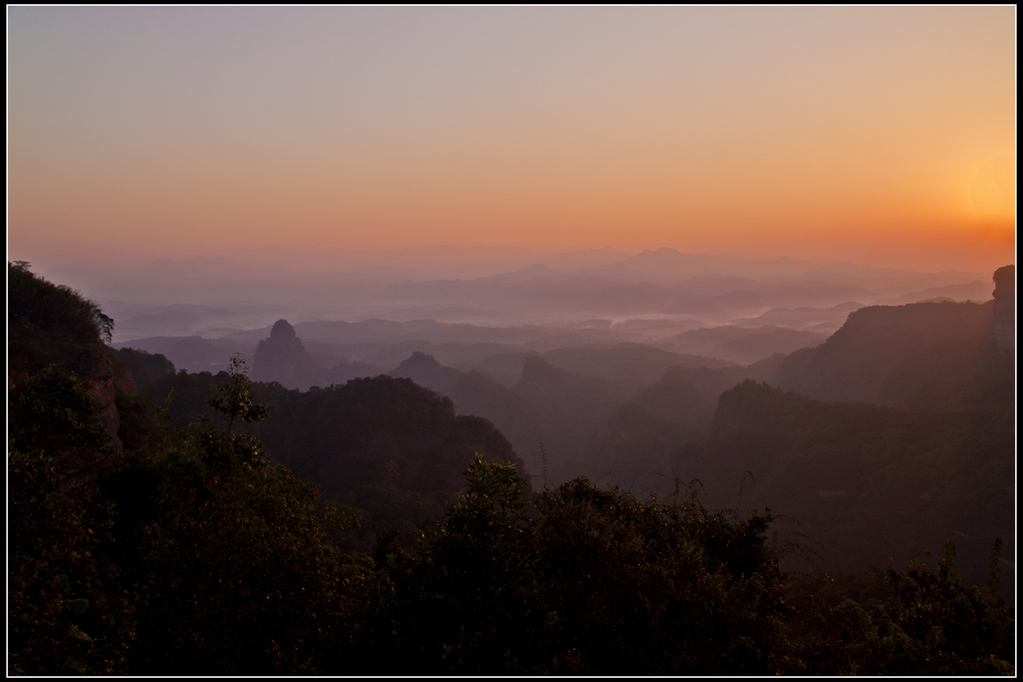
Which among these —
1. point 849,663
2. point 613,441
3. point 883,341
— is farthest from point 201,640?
point 883,341

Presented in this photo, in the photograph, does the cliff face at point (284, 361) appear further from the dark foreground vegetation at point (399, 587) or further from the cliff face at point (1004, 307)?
the dark foreground vegetation at point (399, 587)

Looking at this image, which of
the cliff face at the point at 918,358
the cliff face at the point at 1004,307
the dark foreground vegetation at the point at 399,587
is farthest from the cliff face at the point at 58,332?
the cliff face at the point at 1004,307

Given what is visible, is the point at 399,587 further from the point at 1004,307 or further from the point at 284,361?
the point at 284,361

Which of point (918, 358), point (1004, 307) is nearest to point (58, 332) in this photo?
point (1004, 307)

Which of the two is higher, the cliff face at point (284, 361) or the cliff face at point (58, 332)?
the cliff face at point (58, 332)

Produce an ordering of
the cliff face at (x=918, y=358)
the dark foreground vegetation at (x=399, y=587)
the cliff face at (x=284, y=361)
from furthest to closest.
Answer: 1. the cliff face at (x=284, y=361)
2. the cliff face at (x=918, y=358)
3. the dark foreground vegetation at (x=399, y=587)

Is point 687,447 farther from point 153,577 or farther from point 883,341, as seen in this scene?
point 153,577
